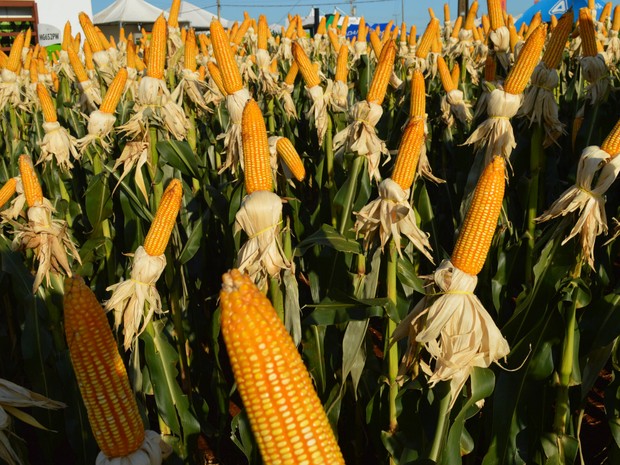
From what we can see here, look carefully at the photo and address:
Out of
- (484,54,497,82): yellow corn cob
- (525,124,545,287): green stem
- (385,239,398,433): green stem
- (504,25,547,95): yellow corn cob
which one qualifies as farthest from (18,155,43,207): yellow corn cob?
(484,54,497,82): yellow corn cob

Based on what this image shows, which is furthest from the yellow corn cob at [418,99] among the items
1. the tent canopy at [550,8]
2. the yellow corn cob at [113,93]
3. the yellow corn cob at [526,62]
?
the tent canopy at [550,8]

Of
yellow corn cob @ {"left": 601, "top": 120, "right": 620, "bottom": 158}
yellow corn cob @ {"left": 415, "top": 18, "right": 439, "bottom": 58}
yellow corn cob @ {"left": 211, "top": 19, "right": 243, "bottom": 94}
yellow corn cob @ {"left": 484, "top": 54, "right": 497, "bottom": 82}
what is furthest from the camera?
yellow corn cob @ {"left": 415, "top": 18, "right": 439, "bottom": 58}

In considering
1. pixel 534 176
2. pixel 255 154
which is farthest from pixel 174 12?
pixel 255 154

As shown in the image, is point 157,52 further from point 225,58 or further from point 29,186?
point 29,186

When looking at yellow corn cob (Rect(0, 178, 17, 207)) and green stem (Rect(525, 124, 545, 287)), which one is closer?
yellow corn cob (Rect(0, 178, 17, 207))

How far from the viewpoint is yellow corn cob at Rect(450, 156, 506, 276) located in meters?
2.03

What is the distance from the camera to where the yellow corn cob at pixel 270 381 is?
3.67 ft

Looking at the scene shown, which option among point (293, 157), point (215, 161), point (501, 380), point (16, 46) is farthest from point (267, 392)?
point (16, 46)

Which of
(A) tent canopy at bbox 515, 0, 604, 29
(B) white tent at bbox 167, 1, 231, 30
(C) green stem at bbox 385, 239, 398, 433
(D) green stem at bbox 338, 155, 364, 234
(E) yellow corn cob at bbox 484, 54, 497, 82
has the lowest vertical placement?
(C) green stem at bbox 385, 239, 398, 433

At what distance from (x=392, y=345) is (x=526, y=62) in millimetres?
1930

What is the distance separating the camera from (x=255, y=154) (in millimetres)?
2469

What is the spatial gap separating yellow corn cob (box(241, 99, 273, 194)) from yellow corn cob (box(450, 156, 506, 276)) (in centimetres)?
92

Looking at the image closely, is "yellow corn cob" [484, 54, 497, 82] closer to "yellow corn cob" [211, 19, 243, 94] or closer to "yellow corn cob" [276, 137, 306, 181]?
"yellow corn cob" [211, 19, 243, 94]

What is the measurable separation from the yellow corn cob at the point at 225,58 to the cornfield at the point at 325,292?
1cm
